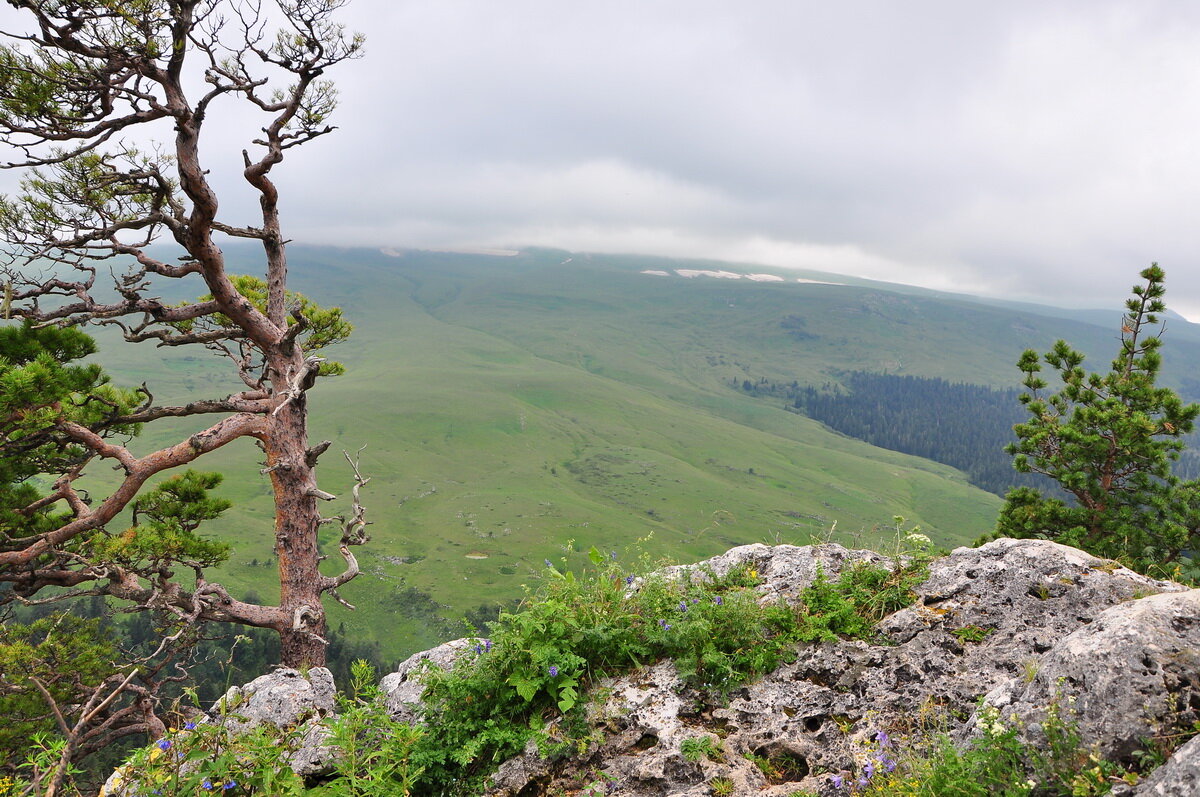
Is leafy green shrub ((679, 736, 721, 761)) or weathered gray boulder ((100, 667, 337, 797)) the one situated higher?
leafy green shrub ((679, 736, 721, 761))

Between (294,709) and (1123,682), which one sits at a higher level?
(1123,682)

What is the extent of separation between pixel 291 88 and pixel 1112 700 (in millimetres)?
16138

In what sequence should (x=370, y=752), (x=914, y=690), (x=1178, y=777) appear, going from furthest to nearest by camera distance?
(x=914, y=690), (x=370, y=752), (x=1178, y=777)

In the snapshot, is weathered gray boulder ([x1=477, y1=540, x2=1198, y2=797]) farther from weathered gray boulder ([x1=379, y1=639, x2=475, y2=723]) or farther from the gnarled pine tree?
the gnarled pine tree

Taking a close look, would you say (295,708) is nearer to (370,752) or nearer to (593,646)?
(370,752)

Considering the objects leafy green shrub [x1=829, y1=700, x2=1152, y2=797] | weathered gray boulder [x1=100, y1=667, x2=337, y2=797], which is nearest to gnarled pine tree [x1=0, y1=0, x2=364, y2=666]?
weathered gray boulder [x1=100, y1=667, x2=337, y2=797]

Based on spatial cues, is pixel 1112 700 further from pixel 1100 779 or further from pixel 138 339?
pixel 138 339

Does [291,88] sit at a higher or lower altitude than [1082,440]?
higher

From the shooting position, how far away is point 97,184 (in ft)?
37.9

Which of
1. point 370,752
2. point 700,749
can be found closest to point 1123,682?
point 700,749

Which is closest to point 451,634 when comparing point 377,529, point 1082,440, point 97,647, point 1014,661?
point 377,529

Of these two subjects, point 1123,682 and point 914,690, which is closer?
point 1123,682

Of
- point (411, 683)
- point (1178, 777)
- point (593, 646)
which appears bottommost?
point (411, 683)

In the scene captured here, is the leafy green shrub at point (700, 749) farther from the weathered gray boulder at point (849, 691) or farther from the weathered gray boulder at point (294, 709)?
the weathered gray boulder at point (294, 709)
